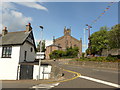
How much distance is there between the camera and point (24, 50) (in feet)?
56.5

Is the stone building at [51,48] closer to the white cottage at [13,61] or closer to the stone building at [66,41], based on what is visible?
the stone building at [66,41]

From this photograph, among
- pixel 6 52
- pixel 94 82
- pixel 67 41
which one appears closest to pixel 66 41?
pixel 67 41

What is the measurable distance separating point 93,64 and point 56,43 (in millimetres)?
37078

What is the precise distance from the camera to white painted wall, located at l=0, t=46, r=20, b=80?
49.3ft

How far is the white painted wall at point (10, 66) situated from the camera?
15.0 metres

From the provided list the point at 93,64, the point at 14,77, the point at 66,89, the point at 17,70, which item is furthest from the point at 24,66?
the point at 93,64

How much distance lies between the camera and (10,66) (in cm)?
1545

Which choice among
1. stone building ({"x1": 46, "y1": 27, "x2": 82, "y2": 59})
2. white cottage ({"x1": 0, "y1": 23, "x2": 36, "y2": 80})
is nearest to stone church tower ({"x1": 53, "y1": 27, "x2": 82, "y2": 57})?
stone building ({"x1": 46, "y1": 27, "x2": 82, "y2": 59})

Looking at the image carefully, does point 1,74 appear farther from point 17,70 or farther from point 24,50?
point 24,50

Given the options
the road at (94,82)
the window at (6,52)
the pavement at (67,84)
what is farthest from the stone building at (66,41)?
the pavement at (67,84)

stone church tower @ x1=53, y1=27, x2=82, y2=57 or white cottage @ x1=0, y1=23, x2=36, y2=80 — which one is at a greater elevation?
stone church tower @ x1=53, y1=27, x2=82, y2=57

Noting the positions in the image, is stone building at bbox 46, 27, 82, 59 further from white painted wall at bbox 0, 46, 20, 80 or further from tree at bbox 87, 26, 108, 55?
white painted wall at bbox 0, 46, 20, 80

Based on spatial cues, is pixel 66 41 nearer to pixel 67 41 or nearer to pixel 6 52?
pixel 67 41

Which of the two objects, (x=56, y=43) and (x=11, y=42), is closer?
(x=11, y=42)
